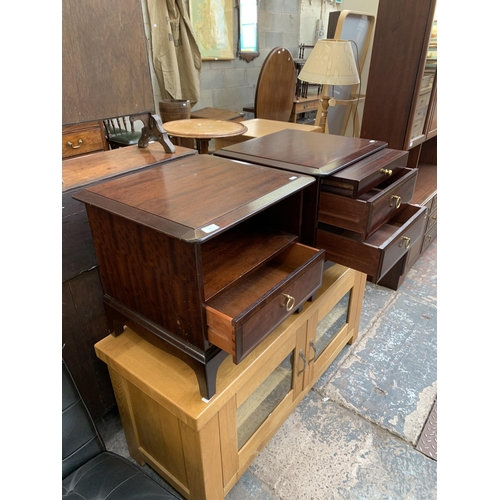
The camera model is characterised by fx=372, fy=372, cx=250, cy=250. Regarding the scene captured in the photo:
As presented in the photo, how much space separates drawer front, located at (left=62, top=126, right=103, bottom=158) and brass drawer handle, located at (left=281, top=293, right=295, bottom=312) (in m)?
1.55

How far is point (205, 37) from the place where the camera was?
3488 millimetres

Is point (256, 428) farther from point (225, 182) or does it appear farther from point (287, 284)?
point (225, 182)

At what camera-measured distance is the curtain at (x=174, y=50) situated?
9.94ft

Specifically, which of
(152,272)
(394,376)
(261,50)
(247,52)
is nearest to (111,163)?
(152,272)

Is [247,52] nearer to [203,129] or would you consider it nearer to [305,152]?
[203,129]

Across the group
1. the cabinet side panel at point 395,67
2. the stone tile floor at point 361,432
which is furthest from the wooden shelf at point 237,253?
the cabinet side panel at point 395,67

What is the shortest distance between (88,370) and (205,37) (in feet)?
10.8

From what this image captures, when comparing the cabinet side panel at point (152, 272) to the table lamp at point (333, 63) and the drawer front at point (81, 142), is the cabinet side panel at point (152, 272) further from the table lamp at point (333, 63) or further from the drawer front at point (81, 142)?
the table lamp at point (333, 63)

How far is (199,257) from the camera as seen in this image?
2.48 feet

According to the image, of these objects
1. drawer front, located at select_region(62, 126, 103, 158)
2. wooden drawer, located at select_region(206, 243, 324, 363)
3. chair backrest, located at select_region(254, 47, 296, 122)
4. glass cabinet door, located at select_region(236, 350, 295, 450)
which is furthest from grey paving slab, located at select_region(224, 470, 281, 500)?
chair backrest, located at select_region(254, 47, 296, 122)

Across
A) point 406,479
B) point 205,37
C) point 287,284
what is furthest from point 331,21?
point 406,479

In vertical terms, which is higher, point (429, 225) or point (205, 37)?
point (205, 37)

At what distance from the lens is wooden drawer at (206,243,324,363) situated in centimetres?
81
